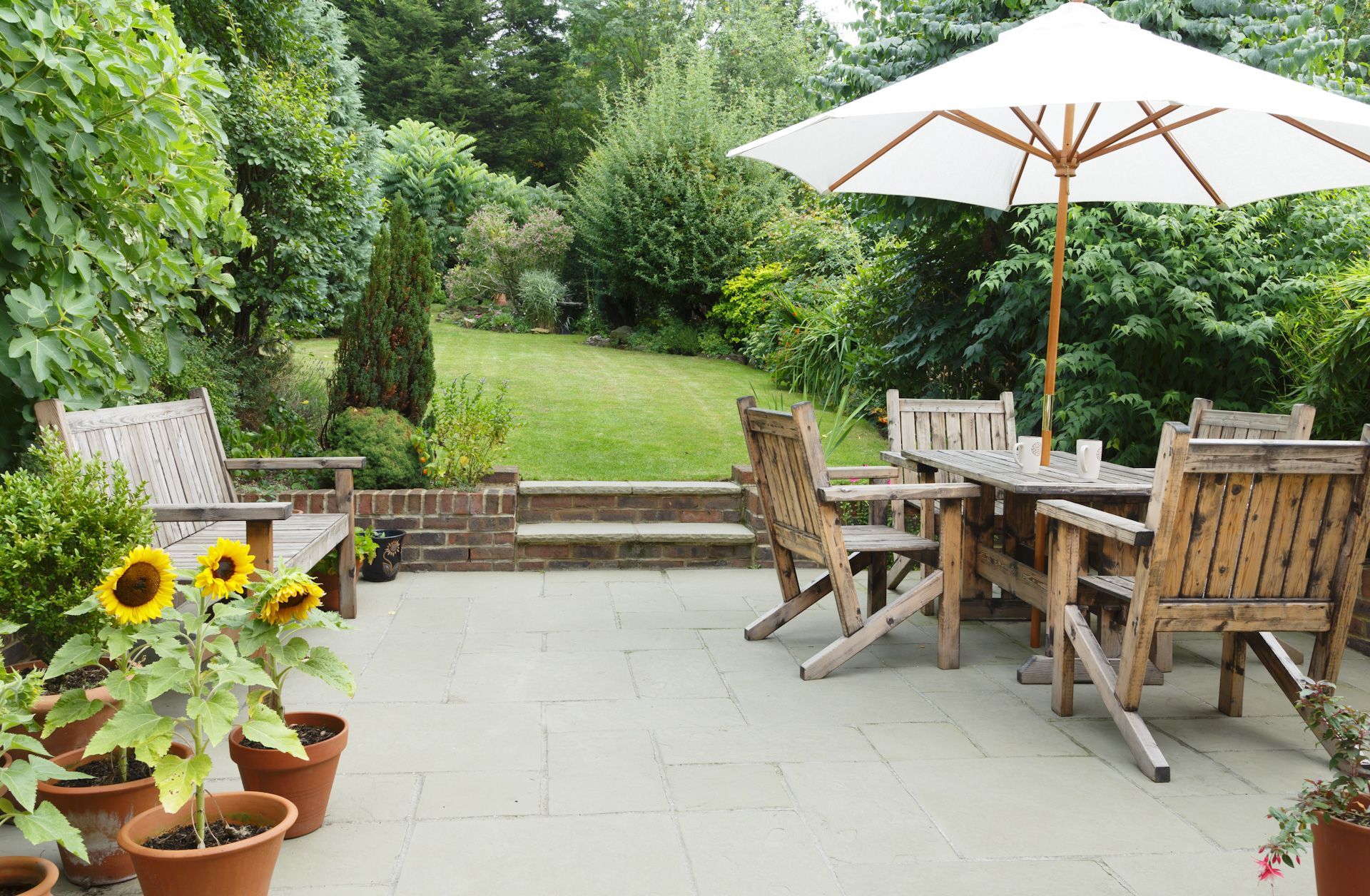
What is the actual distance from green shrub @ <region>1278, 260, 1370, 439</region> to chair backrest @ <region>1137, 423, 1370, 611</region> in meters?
1.84

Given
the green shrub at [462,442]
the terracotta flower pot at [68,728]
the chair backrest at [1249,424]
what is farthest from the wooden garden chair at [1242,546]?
the green shrub at [462,442]

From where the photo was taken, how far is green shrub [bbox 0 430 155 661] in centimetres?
260

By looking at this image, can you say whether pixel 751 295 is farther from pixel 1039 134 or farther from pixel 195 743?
pixel 195 743

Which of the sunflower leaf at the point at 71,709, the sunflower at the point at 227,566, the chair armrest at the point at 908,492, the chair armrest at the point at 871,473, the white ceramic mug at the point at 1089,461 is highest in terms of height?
the white ceramic mug at the point at 1089,461

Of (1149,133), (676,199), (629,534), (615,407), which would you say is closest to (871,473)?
(629,534)

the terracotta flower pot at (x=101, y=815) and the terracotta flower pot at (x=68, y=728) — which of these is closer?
the terracotta flower pot at (x=101, y=815)

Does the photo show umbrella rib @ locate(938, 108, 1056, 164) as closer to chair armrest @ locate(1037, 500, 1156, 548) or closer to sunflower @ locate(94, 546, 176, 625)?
chair armrest @ locate(1037, 500, 1156, 548)

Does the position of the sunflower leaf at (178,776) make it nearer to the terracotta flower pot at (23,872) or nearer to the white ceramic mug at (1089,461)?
the terracotta flower pot at (23,872)

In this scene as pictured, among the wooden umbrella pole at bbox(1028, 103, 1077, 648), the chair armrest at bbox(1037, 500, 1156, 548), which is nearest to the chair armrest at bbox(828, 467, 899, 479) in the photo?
the wooden umbrella pole at bbox(1028, 103, 1077, 648)

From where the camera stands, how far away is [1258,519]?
3.11 meters

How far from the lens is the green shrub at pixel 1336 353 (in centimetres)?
463

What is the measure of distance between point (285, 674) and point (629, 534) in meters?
3.42

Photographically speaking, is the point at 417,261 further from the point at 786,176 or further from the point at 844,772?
the point at 786,176

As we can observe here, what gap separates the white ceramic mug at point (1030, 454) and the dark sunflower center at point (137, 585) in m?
3.12
